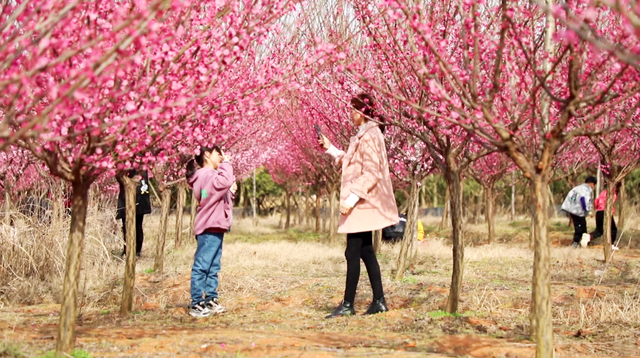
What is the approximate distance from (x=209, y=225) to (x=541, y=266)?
3.26 metres

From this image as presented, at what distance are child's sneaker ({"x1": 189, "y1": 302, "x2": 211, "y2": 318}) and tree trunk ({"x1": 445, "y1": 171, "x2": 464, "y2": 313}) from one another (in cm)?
200

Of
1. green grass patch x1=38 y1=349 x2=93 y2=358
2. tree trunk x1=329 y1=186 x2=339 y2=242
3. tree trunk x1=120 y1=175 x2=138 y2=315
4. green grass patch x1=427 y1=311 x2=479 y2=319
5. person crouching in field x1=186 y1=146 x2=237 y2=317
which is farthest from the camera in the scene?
tree trunk x1=329 y1=186 x2=339 y2=242

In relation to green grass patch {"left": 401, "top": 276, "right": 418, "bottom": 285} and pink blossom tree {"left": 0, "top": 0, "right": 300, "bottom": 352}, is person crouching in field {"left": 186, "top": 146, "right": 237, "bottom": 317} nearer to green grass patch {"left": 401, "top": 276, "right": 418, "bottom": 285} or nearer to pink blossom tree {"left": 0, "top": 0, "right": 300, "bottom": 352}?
pink blossom tree {"left": 0, "top": 0, "right": 300, "bottom": 352}

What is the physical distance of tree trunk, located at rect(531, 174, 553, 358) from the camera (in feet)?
13.1

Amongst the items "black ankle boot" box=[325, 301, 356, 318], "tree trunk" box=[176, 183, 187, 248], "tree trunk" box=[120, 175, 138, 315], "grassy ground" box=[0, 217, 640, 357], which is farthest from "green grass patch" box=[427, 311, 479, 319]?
"tree trunk" box=[176, 183, 187, 248]

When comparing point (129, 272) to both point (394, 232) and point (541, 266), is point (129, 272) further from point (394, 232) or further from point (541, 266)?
point (394, 232)

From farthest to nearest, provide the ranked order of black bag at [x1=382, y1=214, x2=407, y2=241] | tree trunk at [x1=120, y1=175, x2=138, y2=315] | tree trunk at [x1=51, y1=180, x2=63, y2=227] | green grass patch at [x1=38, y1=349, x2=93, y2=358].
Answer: black bag at [x1=382, y1=214, x2=407, y2=241]
tree trunk at [x1=51, y1=180, x2=63, y2=227]
tree trunk at [x1=120, y1=175, x2=138, y2=315]
green grass patch at [x1=38, y1=349, x2=93, y2=358]

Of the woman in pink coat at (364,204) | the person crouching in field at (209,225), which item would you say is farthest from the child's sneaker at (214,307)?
the woman in pink coat at (364,204)

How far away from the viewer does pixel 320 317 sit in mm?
6352

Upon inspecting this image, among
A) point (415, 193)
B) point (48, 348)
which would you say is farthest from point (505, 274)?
point (48, 348)

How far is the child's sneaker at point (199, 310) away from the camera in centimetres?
646

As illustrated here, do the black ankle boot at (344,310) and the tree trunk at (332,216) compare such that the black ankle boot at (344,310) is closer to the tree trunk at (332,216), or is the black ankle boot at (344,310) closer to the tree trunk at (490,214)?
the tree trunk at (490,214)

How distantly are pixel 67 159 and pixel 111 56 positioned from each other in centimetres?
191

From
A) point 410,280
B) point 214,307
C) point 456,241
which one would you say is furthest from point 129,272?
point 410,280
